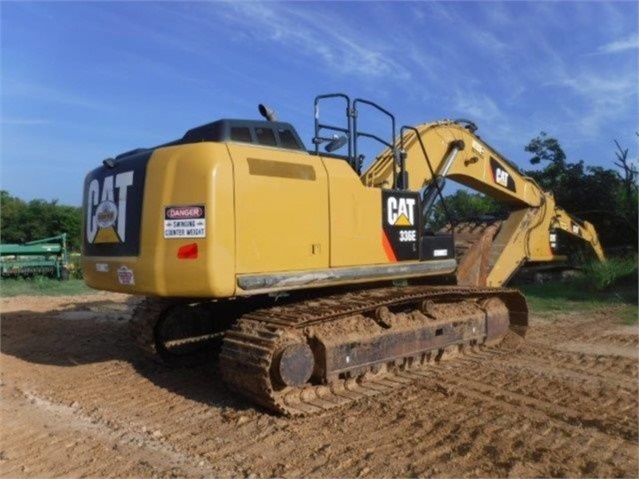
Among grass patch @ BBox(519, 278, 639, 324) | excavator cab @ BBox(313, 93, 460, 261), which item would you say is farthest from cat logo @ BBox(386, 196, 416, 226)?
grass patch @ BBox(519, 278, 639, 324)

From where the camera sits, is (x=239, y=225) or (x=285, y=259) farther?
(x=285, y=259)

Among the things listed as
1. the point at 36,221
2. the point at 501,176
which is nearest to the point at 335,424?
the point at 501,176

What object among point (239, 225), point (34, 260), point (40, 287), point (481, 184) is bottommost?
point (40, 287)

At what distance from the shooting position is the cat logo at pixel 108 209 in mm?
5176

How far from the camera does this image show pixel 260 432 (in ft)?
14.4

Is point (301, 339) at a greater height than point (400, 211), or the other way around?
point (400, 211)

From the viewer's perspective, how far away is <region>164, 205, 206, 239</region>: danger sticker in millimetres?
4605

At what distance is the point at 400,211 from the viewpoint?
20.1 feet

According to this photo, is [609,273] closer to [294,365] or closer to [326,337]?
[326,337]

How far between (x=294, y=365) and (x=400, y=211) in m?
2.10

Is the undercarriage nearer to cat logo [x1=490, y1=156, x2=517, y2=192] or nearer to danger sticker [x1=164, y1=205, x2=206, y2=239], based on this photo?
danger sticker [x1=164, y1=205, x2=206, y2=239]

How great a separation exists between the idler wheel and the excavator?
11mm

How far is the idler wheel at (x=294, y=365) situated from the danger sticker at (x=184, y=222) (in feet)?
3.61

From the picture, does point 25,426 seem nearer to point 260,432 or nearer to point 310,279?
Answer: point 260,432
